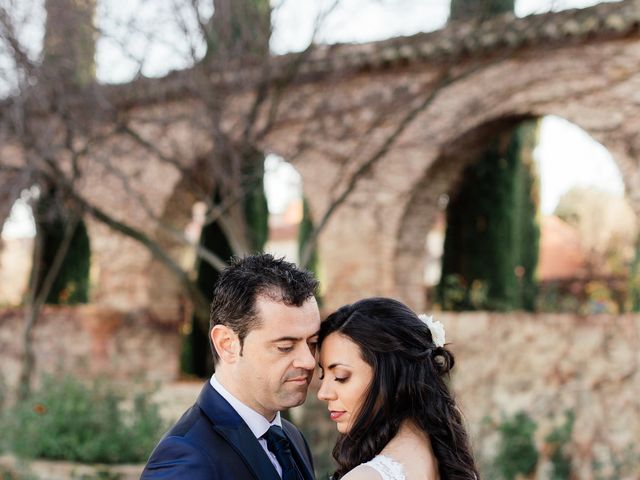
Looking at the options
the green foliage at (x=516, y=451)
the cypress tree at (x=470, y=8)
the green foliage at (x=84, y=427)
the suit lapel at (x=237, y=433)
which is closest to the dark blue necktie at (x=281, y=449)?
the suit lapel at (x=237, y=433)

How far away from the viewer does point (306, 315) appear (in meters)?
2.63

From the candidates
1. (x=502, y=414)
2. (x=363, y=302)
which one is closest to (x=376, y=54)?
(x=502, y=414)

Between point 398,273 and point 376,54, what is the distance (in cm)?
238

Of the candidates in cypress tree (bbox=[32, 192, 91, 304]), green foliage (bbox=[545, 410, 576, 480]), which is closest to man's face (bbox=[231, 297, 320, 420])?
green foliage (bbox=[545, 410, 576, 480])

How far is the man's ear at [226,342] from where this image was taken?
2.60 metres

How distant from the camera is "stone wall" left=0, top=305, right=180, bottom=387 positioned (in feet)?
37.9

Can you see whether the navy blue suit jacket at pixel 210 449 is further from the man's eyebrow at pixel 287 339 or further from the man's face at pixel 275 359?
the man's eyebrow at pixel 287 339

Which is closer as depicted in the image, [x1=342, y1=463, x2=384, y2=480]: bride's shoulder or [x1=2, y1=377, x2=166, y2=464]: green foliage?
[x1=342, y1=463, x2=384, y2=480]: bride's shoulder

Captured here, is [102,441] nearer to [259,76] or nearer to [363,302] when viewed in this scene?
[259,76]

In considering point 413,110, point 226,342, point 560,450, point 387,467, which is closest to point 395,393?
point 387,467

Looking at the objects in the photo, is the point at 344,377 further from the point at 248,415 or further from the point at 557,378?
the point at 557,378

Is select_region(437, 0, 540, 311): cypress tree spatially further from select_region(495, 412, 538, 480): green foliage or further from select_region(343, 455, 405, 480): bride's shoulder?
select_region(343, 455, 405, 480): bride's shoulder

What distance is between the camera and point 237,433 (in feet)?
8.25

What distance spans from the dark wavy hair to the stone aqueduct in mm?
5586
